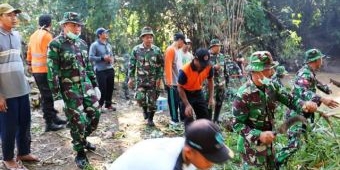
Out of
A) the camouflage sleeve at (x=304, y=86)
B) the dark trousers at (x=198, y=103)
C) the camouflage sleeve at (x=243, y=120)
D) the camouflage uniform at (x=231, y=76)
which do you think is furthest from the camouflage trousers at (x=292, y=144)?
the camouflage uniform at (x=231, y=76)

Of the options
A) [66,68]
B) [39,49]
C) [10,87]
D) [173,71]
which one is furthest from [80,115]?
[173,71]

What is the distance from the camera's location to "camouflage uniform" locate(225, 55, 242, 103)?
7.93 m

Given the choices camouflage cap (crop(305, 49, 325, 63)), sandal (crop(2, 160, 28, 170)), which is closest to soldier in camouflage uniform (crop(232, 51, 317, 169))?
camouflage cap (crop(305, 49, 325, 63))

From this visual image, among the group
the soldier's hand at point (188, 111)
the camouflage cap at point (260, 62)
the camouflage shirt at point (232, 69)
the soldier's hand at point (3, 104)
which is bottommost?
the soldier's hand at point (188, 111)

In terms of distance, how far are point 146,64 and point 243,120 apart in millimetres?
3171

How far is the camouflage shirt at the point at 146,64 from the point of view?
6.30 metres

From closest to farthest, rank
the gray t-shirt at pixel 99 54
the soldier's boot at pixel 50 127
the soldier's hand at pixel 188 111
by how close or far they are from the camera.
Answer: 1. the soldier's hand at pixel 188 111
2. the soldier's boot at pixel 50 127
3. the gray t-shirt at pixel 99 54

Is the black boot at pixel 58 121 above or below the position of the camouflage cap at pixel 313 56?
below

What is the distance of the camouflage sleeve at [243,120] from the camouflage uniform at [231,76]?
169 inches

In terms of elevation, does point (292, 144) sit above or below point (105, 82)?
below

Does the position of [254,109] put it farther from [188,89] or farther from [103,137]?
[103,137]

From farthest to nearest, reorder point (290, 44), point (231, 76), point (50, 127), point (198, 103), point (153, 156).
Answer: point (290, 44) < point (231, 76) < point (50, 127) < point (198, 103) < point (153, 156)

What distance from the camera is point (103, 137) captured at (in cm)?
598

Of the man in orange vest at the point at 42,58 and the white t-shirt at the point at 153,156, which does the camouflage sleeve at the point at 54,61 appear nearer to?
the man in orange vest at the point at 42,58
